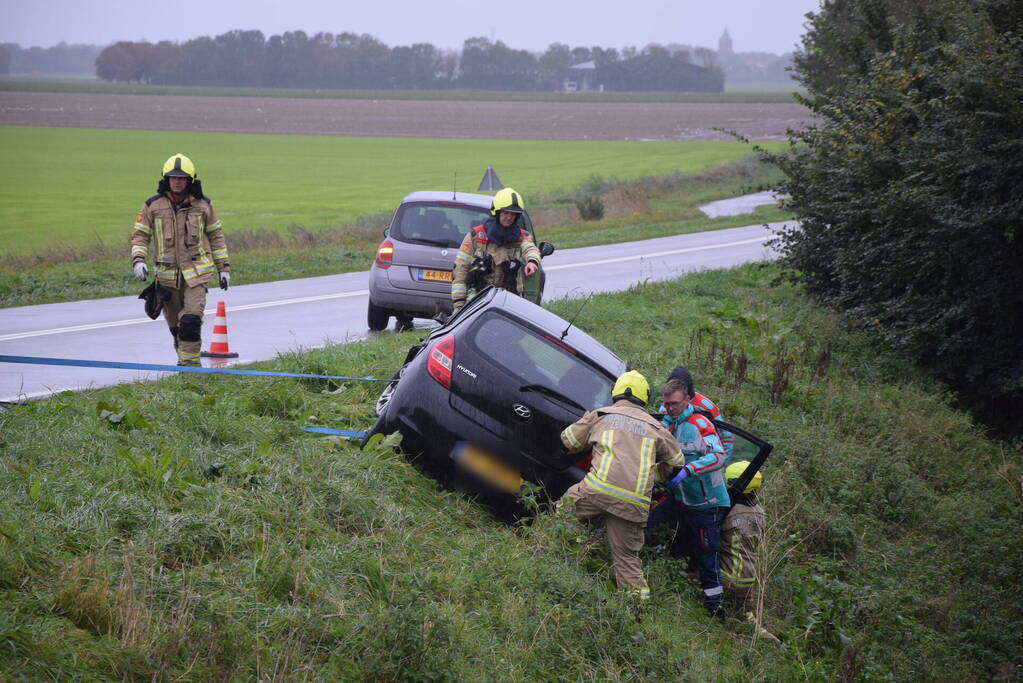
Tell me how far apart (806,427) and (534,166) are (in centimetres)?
4430

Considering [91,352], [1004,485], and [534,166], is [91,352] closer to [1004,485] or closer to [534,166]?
[1004,485]

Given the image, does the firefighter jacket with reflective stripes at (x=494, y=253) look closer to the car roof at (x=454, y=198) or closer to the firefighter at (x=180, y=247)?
the firefighter at (x=180, y=247)

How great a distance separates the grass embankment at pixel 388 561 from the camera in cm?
406

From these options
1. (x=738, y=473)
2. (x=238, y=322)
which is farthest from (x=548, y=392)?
(x=238, y=322)

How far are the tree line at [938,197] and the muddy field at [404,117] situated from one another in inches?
1929

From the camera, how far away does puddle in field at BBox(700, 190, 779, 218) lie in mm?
33188

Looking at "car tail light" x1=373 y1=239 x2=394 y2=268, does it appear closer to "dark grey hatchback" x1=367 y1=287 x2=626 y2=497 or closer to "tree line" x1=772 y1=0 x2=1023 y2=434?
"tree line" x1=772 y1=0 x2=1023 y2=434

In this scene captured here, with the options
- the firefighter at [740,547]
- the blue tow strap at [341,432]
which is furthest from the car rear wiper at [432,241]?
the firefighter at [740,547]

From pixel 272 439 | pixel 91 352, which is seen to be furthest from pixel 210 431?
pixel 91 352

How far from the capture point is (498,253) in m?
9.84

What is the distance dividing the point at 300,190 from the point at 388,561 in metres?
38.4

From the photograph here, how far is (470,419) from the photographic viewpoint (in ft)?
19.8

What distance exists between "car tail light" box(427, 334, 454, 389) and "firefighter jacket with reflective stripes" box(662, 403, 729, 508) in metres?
1.44

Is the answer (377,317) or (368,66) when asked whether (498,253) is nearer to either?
(377,317)
